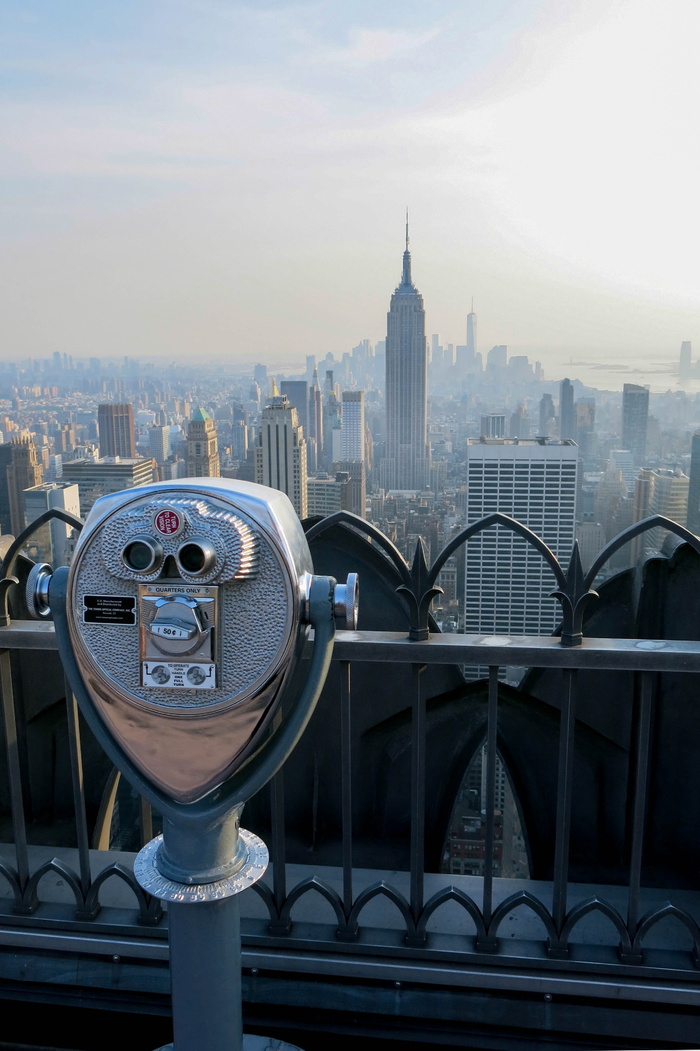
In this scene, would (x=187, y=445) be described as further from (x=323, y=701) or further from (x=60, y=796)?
(x=60, y=796)

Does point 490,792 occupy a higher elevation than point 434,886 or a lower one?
higher

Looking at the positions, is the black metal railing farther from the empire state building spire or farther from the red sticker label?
the empire state building spire

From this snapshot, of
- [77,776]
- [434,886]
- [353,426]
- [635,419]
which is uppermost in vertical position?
[635,419]

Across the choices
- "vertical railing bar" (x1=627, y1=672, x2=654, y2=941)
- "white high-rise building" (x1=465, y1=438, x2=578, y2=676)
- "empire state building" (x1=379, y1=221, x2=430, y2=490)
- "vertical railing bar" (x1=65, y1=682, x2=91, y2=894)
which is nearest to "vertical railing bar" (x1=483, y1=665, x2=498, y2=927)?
"white high-rise building" (x1=465, y1=438, x2=578, y2=676)

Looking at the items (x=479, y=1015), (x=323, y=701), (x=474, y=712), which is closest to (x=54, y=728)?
(x=323, y=701)

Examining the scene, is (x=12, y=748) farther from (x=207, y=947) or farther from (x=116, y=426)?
(x=116, y=426)

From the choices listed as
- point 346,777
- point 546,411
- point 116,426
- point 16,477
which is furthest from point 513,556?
point 546,411
